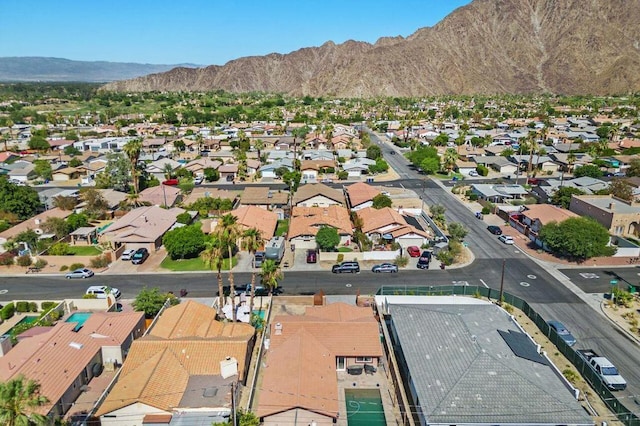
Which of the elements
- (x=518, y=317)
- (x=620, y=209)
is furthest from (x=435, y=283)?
(x=620, y=209)

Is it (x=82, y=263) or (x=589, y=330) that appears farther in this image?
(x=82, y=263)

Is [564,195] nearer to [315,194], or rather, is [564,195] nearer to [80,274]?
[315,194]

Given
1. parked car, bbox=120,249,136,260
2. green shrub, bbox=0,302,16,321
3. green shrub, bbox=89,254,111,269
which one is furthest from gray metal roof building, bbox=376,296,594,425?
green shrub, bbox=0,302,16,321

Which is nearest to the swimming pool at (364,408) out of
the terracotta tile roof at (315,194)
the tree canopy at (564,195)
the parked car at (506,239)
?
the parked car at (506,239)

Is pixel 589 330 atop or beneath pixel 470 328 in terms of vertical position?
beneath

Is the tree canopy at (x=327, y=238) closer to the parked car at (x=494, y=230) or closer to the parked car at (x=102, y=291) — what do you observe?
the parked car at (x=102, y=291)

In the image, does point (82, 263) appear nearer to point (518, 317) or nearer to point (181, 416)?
point (181, 416)
